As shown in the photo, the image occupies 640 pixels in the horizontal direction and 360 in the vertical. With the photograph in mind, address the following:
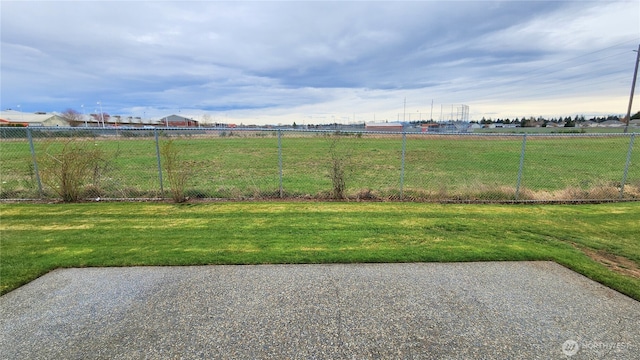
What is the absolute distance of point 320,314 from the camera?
2.96 m

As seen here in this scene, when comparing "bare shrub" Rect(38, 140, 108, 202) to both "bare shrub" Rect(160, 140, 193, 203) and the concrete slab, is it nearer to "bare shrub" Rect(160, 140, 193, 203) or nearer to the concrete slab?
"bare shrub" Rect(160, 140, 193, 203)

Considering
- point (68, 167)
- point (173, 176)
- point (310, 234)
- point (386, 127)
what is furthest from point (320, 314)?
point (386, 127)

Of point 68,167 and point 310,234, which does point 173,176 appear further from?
point 310,234

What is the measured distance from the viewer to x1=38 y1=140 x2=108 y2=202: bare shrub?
7500mm

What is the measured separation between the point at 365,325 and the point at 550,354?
1.53 m

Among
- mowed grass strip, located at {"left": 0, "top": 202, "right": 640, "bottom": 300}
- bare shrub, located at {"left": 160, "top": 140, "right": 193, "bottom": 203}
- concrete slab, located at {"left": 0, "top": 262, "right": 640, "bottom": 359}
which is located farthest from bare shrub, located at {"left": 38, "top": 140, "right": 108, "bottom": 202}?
concrete slab, located at {"left": 0, "top": 262, "right": 640, "bottom": 359}

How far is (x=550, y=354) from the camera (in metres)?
2.45

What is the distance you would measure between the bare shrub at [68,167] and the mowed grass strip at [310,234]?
0.54m

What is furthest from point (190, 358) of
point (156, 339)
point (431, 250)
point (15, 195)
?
point (15, 195)

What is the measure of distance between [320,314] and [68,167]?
807cm

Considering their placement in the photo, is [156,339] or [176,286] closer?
[156,339]

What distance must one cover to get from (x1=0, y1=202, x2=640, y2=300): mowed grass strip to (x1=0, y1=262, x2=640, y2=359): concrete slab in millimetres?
321

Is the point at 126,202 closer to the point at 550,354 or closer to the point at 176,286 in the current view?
the point at 176,286

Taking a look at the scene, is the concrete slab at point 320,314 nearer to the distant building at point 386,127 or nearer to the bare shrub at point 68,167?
the bare shrub at point 68,167
